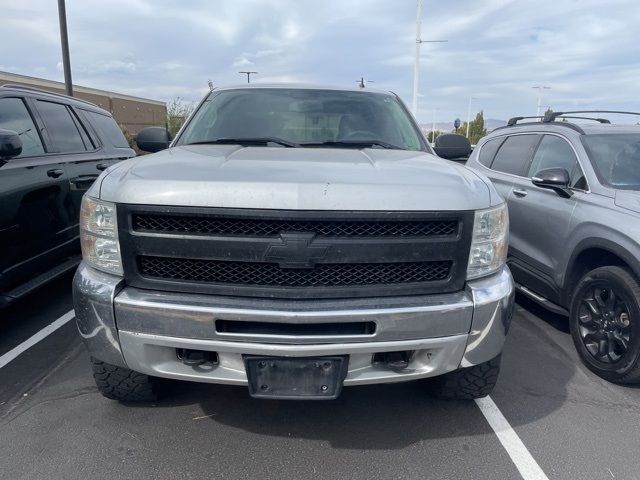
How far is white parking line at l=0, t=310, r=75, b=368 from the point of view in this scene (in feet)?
11.3

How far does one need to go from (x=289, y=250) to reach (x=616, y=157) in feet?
10.8

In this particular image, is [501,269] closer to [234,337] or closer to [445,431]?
[445,431]

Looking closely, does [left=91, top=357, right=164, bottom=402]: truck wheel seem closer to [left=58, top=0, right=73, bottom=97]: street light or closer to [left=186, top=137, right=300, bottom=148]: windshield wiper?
[left=186, top=137, right=300, bottom=148]: windshield wiper

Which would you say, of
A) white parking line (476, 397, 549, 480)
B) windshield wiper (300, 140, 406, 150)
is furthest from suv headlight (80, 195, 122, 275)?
white parking line (476, 397, 549, 480)

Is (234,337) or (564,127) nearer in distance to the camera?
(234,337)

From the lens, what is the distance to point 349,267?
222 centimetres

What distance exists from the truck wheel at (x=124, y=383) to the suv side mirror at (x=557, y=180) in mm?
3323

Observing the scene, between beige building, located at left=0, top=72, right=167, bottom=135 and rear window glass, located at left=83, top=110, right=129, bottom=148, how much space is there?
20574 mm

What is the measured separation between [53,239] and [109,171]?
2.19 metres

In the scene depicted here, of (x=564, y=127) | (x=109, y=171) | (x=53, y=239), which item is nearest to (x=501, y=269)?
(x=109, y=171)

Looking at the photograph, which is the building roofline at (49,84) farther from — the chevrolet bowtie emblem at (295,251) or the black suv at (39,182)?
the chevrolet bowtie emblem at (295,251)

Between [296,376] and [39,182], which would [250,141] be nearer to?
[296,376]

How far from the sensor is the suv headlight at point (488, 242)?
2299mm

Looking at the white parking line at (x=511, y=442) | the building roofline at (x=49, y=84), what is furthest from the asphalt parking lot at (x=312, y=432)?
the building roofline at (x=49, y=84)
